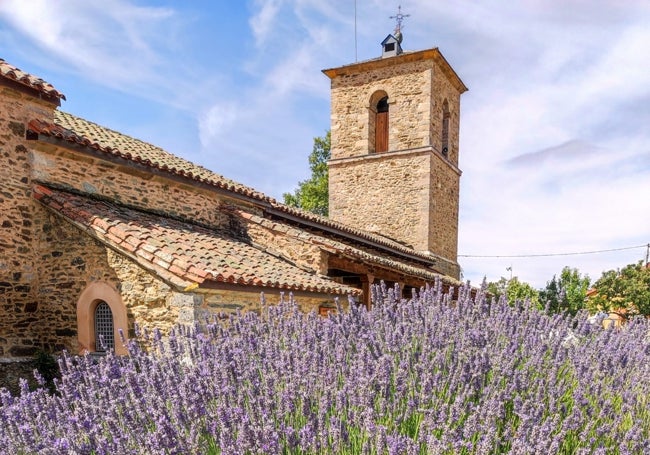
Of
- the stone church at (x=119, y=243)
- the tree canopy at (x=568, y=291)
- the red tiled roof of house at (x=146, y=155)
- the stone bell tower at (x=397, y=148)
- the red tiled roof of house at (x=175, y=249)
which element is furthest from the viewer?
the tree canopy at (x=568, y=291)

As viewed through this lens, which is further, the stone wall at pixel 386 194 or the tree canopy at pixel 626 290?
the tree canopy at pixel 626 290

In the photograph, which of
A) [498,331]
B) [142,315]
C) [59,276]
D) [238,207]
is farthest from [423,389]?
[238,207]

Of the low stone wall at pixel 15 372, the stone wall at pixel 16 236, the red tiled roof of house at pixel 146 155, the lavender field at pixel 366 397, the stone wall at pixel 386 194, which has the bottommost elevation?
the low stone wall at pixel 15 372

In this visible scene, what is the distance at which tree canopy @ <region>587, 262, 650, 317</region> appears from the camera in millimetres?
17469

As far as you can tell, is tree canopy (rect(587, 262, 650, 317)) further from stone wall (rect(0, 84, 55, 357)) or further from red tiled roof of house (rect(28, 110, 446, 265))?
stone wall (rect(0, 84, 55, 357))

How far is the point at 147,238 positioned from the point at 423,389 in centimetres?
493

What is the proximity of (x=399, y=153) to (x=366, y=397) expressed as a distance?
1501 cm

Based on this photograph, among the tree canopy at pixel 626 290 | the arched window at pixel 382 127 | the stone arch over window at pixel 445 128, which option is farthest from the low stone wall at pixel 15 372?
the tree canopy at pixel 626 290

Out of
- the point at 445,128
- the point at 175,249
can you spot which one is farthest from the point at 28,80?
the point at 445,128

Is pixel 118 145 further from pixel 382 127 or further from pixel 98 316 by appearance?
pixel 382 127

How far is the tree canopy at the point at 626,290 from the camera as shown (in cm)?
1747

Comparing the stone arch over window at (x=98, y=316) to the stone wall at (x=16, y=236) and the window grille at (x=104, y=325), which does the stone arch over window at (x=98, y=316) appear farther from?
the stone wall at (x=16, y=236)

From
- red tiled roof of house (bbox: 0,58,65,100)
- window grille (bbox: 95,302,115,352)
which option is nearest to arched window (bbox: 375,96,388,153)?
red tiled roof of house (bbox: 0,58,65,100)

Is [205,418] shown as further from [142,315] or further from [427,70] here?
[427,70]
